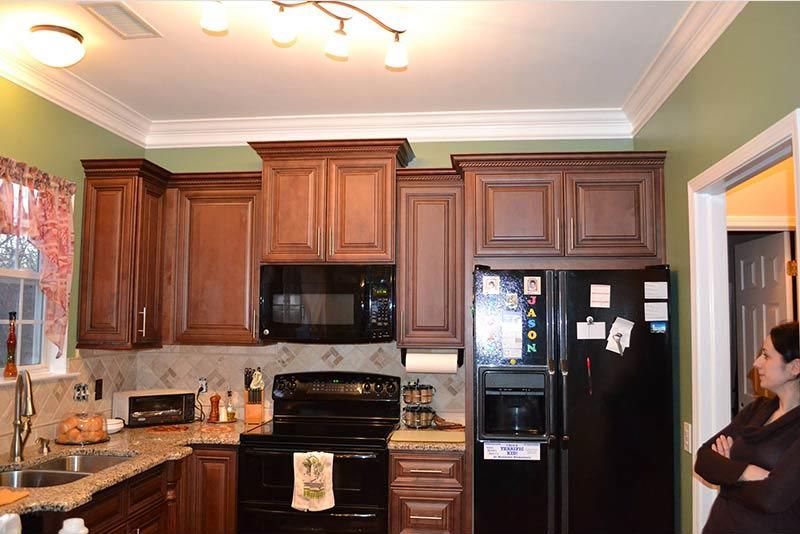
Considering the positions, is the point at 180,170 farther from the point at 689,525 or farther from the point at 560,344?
the point at 689,525

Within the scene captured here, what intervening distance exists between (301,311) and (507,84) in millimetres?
1663

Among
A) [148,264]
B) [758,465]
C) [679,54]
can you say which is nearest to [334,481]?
[148,264]

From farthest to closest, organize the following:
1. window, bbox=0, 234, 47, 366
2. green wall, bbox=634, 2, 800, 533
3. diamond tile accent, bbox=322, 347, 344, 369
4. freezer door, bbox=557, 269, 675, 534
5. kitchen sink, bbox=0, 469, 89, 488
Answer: diamond tile accent, bbox=322, 347, 344, 369, window, bbox=0, 234, 47, 366, freezer door, bbox=557, 269, 675, 534, kitchen sink, bbox=0, 469, 89, 488, green wall, bbox=634, 2, 800, 533

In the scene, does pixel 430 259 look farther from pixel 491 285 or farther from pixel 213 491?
pixel 213 491

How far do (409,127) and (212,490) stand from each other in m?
2.36

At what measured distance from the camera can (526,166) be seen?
3.27 meters

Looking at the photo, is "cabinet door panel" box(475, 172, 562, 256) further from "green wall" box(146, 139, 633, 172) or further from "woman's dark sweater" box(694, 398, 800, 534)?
"woman's dark sweater" box(694, 398, 800, 534)

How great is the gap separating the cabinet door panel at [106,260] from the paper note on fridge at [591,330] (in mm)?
2415

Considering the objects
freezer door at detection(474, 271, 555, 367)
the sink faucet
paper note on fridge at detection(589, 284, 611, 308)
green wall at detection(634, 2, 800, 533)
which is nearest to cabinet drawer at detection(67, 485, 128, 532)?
the sink faucet

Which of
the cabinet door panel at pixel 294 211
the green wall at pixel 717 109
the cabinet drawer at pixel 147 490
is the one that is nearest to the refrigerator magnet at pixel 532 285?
the green wall at pixel 717 109

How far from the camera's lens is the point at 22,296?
323 centimetres

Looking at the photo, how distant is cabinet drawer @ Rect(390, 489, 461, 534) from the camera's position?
3.16 m

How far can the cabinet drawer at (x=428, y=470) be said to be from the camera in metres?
3.18

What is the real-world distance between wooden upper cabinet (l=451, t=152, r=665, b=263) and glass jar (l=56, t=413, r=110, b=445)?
2.15 metres
